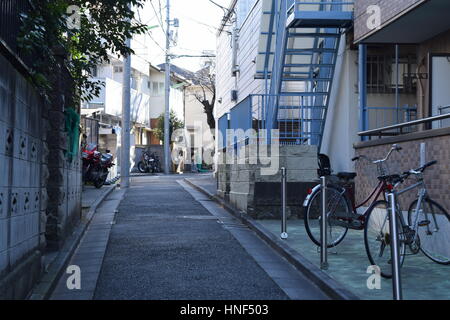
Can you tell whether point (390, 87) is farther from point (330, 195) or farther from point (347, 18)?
point (330, 195)

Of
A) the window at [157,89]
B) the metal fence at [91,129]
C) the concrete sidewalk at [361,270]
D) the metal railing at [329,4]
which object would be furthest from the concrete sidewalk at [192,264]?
the window at [157,89]

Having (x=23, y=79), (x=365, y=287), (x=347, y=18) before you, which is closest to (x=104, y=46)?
(x=23, y=79)

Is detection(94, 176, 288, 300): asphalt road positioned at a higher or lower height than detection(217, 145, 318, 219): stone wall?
lower

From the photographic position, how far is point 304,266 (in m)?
6.71

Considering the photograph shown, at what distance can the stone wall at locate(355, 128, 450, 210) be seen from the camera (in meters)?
7.28

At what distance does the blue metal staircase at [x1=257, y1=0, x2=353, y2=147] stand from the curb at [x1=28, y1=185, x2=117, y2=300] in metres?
4.43

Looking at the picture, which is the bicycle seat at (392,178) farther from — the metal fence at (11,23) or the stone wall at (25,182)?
the metal fence at (11,23)

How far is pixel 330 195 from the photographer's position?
25.8 ft

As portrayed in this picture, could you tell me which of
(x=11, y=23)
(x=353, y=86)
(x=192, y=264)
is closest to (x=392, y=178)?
(x=192, y=264)

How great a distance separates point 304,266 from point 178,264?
1.55 m

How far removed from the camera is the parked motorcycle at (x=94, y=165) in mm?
17422

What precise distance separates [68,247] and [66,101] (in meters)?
2.32

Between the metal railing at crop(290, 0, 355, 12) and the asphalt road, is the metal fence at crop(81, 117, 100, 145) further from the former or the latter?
the metal railing at crop(290, 0, 355, 12)

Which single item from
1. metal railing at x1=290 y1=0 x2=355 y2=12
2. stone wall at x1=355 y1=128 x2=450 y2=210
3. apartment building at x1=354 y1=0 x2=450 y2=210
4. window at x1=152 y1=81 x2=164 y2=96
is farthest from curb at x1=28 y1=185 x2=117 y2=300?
window at x1=152 y1=81 x2=164 y2=96
